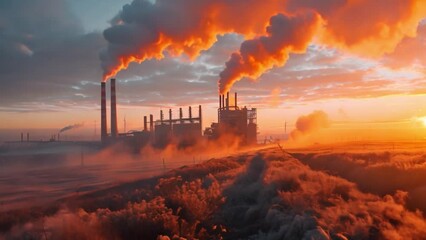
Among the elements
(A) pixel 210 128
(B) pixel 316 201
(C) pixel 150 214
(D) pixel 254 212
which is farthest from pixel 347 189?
(A) pixel 210 128

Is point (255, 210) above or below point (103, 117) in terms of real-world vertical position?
below

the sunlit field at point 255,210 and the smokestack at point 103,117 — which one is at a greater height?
the smokestack at point 103,117

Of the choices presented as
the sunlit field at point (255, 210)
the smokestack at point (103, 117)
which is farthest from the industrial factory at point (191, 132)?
the sunlit field at point (255, 210)

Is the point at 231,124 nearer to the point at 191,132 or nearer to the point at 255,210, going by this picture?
the point at 191,132

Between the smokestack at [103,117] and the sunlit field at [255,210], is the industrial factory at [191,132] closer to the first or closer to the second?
the smokestack at [103,117]

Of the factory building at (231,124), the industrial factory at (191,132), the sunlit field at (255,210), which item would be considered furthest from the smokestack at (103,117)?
the sunlit field at (255,210)

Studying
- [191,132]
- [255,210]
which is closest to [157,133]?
[191,132]

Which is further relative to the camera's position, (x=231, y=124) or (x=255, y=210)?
(x=231, y=124)

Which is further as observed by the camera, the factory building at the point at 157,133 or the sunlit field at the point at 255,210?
the factory building at the point at 157,133

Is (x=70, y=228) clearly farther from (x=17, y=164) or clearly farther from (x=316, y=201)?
(x=17, y=164)

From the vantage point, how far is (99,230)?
15.4 metres

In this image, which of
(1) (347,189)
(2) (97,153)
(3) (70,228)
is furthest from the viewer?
(2) (97,153)

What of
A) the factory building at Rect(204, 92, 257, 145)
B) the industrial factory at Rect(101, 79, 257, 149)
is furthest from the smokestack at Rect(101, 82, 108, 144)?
the factory building at Rect(204, 92, 257, 145)

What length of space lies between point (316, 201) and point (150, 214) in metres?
9.55
